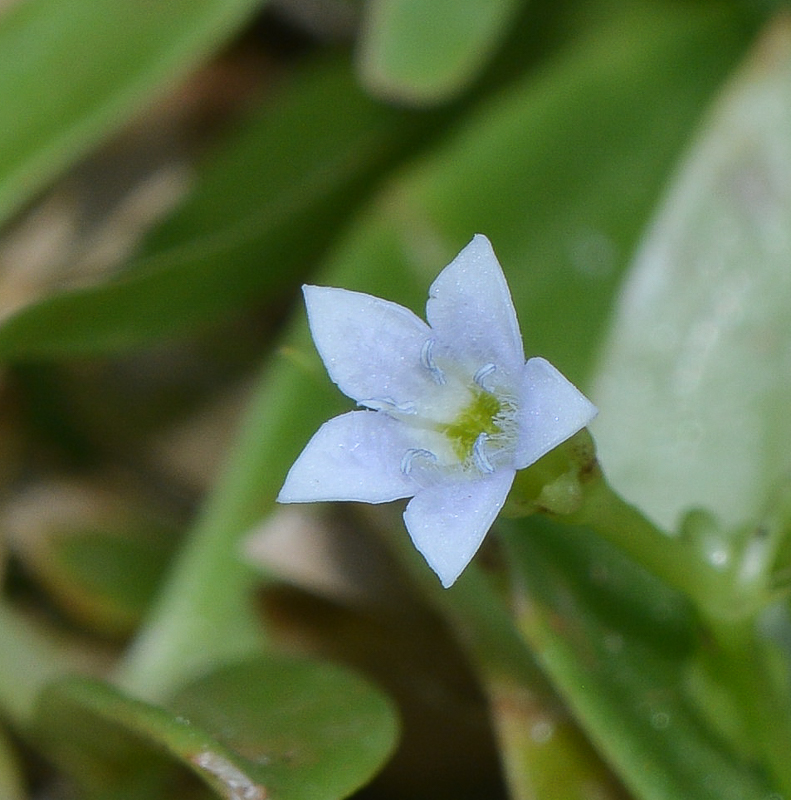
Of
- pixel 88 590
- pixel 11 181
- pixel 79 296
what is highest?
pixel 11 181

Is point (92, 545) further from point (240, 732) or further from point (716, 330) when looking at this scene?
point (716, 330)

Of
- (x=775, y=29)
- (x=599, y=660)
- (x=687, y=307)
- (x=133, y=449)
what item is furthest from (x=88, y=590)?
(x=775, y=29)

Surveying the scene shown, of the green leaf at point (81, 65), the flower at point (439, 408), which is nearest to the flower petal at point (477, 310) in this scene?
the flower at point (439, 408)

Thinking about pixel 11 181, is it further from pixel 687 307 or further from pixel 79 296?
pixel 687 307

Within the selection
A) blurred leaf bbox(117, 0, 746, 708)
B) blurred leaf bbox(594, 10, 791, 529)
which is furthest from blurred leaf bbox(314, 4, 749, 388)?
blurred leaf bbox(594, 10, 791, 529)

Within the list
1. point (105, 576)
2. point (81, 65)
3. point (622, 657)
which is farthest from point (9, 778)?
point (81, 65)

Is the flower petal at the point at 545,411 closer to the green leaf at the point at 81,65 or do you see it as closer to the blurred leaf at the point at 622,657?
the blurred leaf at the point at 622,657

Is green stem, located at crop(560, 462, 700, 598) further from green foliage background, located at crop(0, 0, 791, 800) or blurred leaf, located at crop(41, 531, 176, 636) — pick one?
blurred leaf, located at crop(41, 531, 176, 636)
